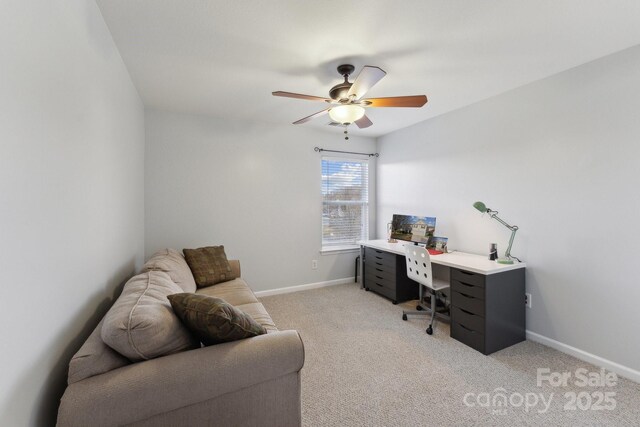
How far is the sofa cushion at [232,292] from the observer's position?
2.39 meters

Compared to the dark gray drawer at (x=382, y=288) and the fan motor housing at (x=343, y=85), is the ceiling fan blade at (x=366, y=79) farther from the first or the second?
the dark gray drawer at (x=382, y=288)

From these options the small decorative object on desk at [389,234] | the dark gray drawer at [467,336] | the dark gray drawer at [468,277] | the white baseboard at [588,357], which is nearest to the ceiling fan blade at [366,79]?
the dark gray drawer at [468,277]

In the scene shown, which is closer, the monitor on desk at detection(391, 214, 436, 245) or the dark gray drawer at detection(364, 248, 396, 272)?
the monitor on desk at detection(391, 214, 436, 245)

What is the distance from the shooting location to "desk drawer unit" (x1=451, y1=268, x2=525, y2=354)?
2.39 metres

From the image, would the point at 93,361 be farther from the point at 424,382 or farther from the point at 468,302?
the point at 468,302

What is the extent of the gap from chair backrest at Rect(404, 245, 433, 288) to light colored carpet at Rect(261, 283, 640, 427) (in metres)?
0.52

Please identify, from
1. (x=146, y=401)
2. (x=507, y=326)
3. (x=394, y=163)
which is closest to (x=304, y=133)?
(x=394, y=163)

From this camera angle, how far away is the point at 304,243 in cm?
413

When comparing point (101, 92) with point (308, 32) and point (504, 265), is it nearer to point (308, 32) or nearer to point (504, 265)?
point (308, 32)

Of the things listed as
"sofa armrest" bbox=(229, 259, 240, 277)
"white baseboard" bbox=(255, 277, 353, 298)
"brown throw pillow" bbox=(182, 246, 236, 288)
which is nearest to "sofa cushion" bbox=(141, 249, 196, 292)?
"brown throw pillow" bbox=(182, 246, 236, 288)

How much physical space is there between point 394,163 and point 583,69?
235 centimetres

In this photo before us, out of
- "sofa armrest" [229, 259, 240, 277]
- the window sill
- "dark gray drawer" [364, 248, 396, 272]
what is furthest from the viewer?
the window sill

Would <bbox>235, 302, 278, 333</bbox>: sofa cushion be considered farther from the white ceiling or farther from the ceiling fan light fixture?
the white ceiling

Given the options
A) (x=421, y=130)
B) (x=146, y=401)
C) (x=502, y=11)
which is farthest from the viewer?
(x=421, y=130)
